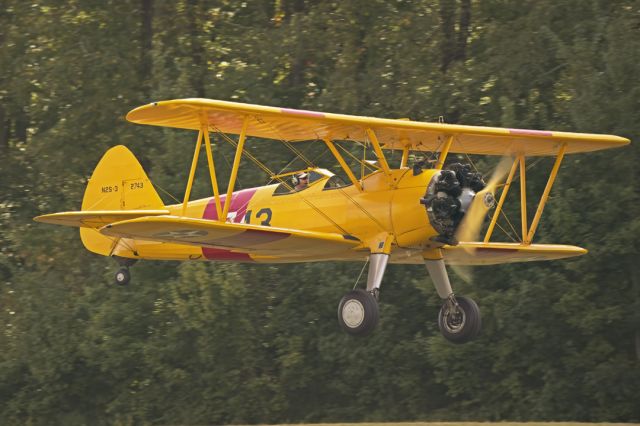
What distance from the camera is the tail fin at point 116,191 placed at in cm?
1764

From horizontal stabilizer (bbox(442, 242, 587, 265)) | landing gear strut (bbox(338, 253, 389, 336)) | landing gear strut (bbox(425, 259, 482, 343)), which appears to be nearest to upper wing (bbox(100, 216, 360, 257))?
landing gear strut (bbox(338, 253, 389, 336))

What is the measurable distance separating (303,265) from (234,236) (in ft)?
37.3

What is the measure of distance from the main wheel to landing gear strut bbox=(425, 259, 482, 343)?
4.43 ft

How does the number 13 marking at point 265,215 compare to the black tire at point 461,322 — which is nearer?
the black tire at point 461,322

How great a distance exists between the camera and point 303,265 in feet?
81.8

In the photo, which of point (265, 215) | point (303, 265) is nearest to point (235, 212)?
point (265, 215)

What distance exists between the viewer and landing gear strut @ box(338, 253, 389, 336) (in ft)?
45.4

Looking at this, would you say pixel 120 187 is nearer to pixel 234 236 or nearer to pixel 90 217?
pixel 90 217

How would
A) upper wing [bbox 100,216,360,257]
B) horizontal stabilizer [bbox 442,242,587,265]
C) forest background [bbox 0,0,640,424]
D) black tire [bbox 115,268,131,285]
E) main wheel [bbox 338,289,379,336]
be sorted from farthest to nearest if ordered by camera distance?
forest background [bbox 0,0,640,424] < black tire [bbox 115,268,131,285] < horizontal stabilizer [bbox 442,242,587,265] < main wheel [bbox 338,289,379,336] < upper wing [bbox 100,216,360,257]

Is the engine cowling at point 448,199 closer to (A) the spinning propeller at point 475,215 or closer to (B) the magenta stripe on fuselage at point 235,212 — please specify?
(A) the spinning propeller at point 475,215

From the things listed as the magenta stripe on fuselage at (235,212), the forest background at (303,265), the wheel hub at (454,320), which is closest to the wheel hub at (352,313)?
the wheel hub at (454,320)

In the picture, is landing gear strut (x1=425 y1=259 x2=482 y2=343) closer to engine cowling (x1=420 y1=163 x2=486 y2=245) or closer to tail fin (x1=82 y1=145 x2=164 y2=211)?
engine cowling (x1=420 y1=163 x2=486 y2=245)

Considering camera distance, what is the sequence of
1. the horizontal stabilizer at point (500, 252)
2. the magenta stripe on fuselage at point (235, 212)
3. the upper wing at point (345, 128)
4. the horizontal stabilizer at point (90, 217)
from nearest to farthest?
1. the upper wing at point (345, 128)
2. the horizontal stabilizer at point (90, 217)
3. the horizontal stabilizer at point (500, 252)
4. the magenta stripe on fuselage at point (235, 212)

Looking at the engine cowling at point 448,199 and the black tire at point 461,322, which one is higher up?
the engine cowling at point 448,199
